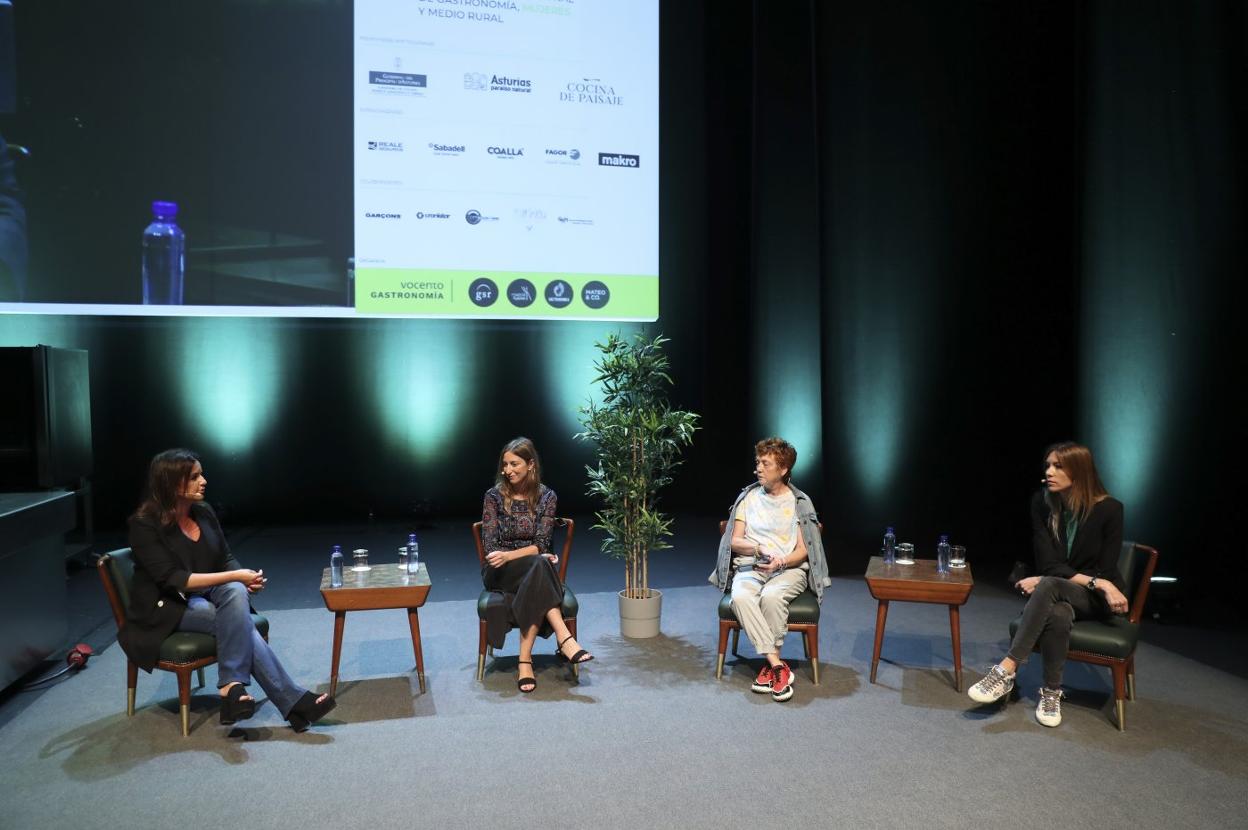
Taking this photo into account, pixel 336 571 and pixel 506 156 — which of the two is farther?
pixel 506 156

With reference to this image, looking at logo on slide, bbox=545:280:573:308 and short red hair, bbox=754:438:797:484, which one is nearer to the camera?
short red hair, bbox=754:438:797:484

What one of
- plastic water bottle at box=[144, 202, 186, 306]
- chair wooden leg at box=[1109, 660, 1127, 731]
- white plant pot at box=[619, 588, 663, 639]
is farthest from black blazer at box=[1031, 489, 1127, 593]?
plastic water bottle at box=[144, 202, 186, 306]

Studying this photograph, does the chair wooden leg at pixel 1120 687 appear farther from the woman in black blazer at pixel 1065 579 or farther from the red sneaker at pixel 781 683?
the red sneaker at pixel 781 683

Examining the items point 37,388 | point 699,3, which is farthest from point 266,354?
point 699,3

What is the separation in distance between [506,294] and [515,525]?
2.81 m

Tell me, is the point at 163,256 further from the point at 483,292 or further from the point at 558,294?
the point at 558,294

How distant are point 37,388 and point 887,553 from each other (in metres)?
4.56

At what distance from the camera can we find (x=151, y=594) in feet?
11.0

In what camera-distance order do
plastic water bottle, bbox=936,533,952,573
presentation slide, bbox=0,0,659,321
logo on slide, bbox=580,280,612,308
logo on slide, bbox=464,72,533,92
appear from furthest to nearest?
logo on slide, bbox=580,280,612,308, logo on slide, bbox=464,72,533,92, presentation slide, bbox=0,0,659,321, plastic water bottle, bbox=936,533,952,573

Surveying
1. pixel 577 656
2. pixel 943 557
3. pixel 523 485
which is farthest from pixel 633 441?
pixel 943 557

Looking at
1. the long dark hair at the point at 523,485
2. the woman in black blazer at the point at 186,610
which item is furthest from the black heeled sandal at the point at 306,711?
the long dark hair at the point at 523,485

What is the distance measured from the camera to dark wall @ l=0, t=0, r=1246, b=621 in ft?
16.2

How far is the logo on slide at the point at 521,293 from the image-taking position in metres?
6.50

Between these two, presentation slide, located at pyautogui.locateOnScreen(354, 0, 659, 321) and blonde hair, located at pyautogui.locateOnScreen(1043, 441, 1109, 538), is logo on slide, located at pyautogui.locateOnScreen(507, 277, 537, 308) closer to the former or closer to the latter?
presentation slide, located at pyautogui.locateOnScreen(354, 0, 659, 321)
